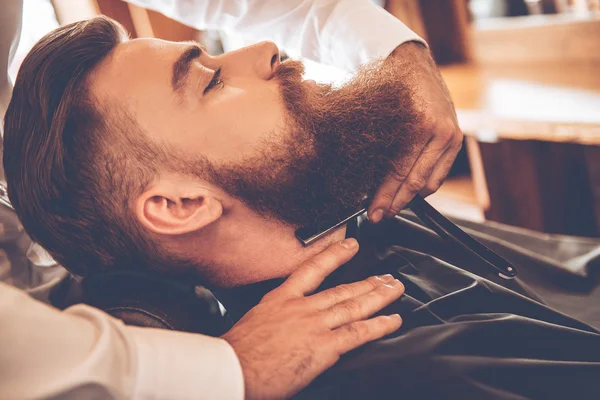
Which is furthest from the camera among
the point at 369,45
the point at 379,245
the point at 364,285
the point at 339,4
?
the point at 339,4

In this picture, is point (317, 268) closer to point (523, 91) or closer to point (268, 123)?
point (268, 123)

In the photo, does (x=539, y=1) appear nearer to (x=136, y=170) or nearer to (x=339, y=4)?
(x=339, y=4)

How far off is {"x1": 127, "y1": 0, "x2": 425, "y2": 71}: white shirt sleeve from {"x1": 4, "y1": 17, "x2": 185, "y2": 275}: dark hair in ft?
2.24

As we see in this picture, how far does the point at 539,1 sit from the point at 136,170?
2.56 metres

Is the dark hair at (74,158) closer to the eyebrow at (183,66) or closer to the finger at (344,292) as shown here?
the eyebrow at (183,66)

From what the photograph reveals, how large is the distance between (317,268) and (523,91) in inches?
70.6

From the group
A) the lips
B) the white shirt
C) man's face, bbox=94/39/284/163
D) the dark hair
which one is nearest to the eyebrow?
man's face, bbox=94/39/284/163

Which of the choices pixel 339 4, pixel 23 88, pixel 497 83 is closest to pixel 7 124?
pixel 23 88

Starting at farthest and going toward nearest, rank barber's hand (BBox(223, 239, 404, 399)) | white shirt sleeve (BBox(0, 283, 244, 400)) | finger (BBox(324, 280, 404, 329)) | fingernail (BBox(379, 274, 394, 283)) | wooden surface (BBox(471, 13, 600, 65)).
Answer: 1. wooden surface (BBox(471, 13, 600, 65))
2. fingernail (BBox(379, 274, 394, 283))
3. finger (BBox(324, 280, 404, 329))
4. barber's hand (BBox(223, 239, 404, 399))
5. white shirt sleeve (BBox(0, 283, 244, 400))

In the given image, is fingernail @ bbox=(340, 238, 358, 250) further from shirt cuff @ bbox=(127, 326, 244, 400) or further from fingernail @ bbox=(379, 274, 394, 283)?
shirt cuff @ bbox=(127, 326, 244, 400)

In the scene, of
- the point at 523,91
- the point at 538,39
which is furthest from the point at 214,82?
the point at 538,39

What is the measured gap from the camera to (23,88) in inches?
50.2

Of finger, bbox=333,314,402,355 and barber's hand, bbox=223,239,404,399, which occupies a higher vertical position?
barber's hand, bbox=223,239,404,399

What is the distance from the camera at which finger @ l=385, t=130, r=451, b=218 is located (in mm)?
1331
